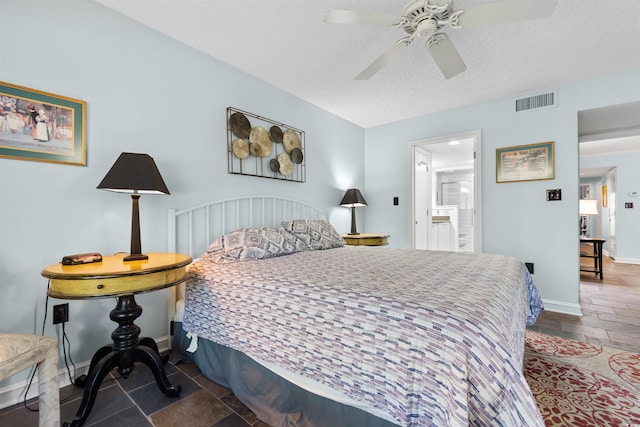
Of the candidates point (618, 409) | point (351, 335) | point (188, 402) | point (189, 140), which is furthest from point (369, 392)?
point (189, 140)

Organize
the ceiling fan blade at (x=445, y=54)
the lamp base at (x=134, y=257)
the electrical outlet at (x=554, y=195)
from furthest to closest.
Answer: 1. the electrical outlet at (x=554, y=195)
2. the ceiling fan blade at (x=445, y=54)
3. the lamp base at (x=134, y=257)

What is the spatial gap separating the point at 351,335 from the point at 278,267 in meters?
0.82

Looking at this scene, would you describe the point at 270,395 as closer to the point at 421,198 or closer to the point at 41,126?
the point at 41,126

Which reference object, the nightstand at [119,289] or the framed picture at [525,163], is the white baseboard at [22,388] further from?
the framed picture at [525,163]

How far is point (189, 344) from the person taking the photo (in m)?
1.95

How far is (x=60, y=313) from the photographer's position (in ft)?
5.65

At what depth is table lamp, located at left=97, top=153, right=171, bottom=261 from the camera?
5.24 ft

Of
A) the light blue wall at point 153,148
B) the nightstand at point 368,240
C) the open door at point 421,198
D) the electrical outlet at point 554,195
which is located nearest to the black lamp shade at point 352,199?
the light blue wall at point 153,148

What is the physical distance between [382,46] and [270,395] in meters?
2.66

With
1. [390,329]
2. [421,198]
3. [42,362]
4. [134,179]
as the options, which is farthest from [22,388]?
[421,198]

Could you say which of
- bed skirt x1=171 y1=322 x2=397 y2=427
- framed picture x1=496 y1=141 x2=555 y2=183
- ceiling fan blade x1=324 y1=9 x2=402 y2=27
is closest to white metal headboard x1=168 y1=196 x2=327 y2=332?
bed skirt x1=171 y1=322 x2=397 y2=427

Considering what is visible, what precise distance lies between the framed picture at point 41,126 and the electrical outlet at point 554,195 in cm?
440

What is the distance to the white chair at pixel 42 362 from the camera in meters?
1.11

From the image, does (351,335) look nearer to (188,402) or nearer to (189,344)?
(188,402)
